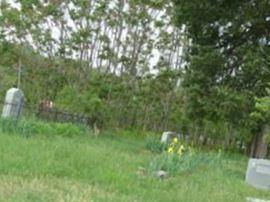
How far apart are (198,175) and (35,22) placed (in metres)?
15.9

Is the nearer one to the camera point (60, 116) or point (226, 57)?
point (226, 57)

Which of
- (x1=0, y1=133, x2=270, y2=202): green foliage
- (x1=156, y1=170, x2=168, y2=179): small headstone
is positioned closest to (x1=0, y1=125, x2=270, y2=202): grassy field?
(x1=0, y1=133, x2=270, y2=202): green foliage

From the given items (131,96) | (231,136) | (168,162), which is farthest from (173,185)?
(231,136)

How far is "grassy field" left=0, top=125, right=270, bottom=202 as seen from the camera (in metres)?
7.14

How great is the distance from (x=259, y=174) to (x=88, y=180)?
462 cm

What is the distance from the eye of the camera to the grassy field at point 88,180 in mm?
7137

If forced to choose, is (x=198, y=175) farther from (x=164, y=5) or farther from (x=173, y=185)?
(x=164, y=5)

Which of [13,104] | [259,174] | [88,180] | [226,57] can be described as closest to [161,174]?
[88,180]

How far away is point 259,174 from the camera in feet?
38.3

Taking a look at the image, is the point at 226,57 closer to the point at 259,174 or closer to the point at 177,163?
the point at 259,174

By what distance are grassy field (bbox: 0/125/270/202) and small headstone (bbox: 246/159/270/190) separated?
0.40m

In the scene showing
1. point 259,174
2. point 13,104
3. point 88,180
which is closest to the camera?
point 88,180

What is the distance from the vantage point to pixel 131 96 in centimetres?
2847

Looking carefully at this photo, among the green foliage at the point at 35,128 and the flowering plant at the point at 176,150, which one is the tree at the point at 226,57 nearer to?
the green foliage at the point at 35,128
